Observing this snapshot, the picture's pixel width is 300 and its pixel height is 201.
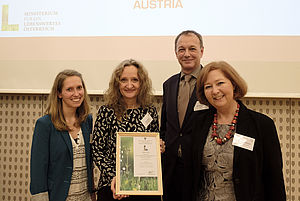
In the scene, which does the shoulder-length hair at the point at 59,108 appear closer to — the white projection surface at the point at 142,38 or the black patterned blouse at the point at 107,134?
the black patterned blouse at the point at 107,134

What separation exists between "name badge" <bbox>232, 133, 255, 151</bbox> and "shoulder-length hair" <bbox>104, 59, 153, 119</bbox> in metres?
0.78

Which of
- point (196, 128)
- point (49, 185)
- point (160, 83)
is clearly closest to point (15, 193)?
point (49, 185)

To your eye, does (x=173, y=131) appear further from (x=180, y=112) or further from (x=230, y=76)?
(x=230, y=76)

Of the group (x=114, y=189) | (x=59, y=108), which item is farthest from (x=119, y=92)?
(x=114, y=189)

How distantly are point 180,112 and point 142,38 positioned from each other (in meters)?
1.37

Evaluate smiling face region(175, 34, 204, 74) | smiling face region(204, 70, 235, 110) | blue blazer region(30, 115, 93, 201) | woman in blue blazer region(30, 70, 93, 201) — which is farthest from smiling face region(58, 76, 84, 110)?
smiling face region(204, 70, 235, 110)

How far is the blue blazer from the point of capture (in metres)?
1.99

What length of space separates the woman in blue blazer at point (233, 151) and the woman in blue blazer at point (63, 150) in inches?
34.8

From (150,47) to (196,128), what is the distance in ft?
5.74

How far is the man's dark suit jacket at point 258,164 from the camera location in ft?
5.24

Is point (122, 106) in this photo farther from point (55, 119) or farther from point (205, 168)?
point (205, 168)

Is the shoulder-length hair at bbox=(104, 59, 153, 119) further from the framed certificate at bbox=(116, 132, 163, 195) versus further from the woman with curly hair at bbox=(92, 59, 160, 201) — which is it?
the framed certificate at bbox=(116, 132, 163, 195)
